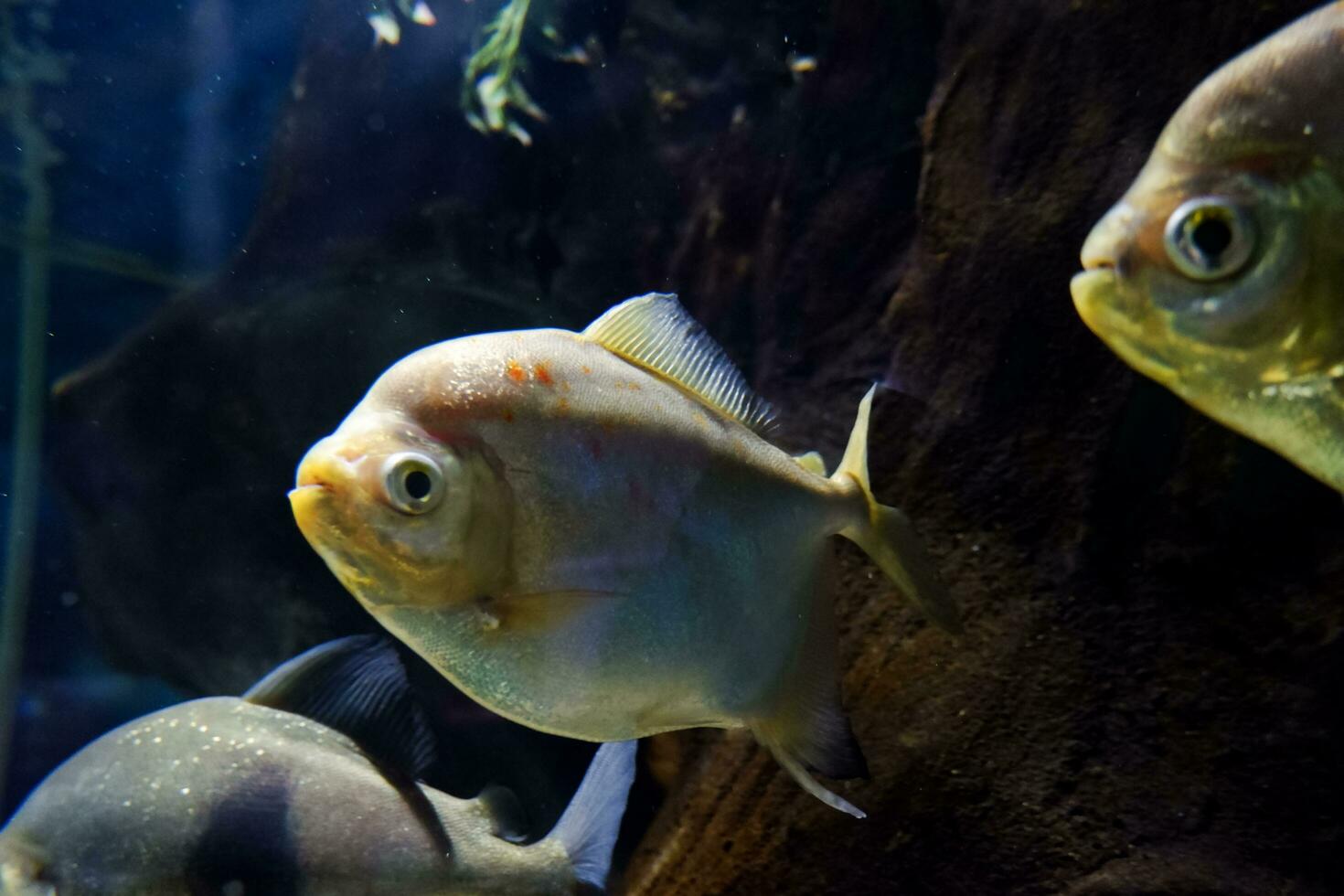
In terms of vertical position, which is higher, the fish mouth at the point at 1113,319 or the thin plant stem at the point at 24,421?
the fish mouth at the point at 1113,319

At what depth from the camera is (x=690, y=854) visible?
213 centimetres

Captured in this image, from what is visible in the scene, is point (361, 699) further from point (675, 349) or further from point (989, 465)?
point (989, 465)

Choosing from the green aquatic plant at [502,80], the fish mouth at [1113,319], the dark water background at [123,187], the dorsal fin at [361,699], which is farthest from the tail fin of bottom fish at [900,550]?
the dark water background at [123,187]

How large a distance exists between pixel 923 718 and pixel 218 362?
4279 millimetres

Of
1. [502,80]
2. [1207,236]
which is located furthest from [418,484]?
[502,80]

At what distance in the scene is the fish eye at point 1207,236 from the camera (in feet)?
3.02

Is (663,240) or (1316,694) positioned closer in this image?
(1316,694)

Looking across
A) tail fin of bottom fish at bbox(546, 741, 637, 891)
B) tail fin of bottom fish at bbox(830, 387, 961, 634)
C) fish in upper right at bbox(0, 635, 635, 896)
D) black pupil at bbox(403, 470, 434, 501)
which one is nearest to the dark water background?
fish in upper right at bbox(0, 635, 635, 896)

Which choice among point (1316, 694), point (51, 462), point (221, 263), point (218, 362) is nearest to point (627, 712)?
point (1316, 694)

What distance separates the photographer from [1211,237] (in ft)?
3.11

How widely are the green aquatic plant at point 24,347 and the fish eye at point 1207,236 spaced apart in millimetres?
6668

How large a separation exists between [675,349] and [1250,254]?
89 cm

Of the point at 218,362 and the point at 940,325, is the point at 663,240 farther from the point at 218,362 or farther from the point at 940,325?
the point at 218,362

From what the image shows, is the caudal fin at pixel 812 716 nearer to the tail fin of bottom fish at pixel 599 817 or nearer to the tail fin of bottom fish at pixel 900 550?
the tail fin of bottom fish at pixel 900 550
